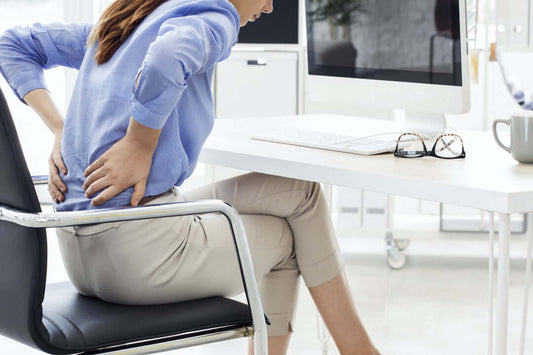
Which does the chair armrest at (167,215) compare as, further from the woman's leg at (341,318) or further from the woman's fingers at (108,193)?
the woman's leg at (341,318)

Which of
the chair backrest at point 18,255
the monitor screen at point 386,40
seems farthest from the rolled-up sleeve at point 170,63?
the monitor screen at point 386,40

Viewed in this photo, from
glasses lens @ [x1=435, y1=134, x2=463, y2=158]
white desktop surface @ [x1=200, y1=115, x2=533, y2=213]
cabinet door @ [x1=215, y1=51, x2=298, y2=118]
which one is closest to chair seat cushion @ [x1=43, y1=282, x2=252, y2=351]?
white desktop surface @ [x1=200, y1=115, x2=533, y2=213]

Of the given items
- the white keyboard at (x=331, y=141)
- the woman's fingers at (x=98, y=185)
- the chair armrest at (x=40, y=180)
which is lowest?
the chair armrest at (x=40, y=180)

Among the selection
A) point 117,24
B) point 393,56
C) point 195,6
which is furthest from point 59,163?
point 393,56

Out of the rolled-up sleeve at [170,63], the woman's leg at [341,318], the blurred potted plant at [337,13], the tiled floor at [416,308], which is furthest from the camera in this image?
the tiled floor at [416,308]

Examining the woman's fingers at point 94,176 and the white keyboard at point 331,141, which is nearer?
the woman's fingers at point 94,176

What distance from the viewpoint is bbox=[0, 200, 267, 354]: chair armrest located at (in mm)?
1224

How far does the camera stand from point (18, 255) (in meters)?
1.29

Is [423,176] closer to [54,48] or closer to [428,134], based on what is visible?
[428,134]

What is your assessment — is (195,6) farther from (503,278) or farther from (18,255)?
(503,278)

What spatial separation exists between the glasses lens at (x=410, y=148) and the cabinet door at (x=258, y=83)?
171 cm

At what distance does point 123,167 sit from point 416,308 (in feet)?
5.65

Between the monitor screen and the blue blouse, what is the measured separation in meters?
0.55

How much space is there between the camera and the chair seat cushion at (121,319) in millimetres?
1310
